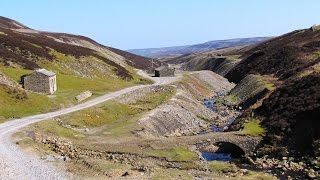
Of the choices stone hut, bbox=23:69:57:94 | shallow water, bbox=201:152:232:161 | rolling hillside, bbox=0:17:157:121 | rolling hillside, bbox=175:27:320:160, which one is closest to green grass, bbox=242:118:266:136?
rolling hillside, bbox=175:27:320:160

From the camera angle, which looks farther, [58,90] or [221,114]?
[221,114]

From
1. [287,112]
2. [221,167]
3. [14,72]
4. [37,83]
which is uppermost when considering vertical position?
[14,72]

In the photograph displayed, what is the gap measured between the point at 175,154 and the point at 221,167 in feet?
20.7

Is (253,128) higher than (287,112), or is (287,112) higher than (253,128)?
(287,112)

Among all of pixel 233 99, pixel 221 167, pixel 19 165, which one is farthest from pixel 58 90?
pixel 221 167

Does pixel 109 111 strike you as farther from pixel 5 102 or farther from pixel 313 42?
pixel 313 42

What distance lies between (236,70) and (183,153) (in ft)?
401

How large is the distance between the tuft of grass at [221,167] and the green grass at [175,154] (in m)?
2.80

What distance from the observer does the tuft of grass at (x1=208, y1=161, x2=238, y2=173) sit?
5100 cm

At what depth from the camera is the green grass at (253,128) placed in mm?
64694

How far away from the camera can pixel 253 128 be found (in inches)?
2680

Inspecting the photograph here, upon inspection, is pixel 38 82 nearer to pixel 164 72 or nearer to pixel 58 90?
pixel 58 90

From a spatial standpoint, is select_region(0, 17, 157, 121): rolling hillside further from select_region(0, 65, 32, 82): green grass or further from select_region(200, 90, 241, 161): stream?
select_region(200, 90, 241, 161): stream

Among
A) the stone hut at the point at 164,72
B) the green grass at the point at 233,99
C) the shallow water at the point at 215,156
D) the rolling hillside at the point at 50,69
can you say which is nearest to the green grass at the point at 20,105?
the rolling hillside at the point at 50,69
